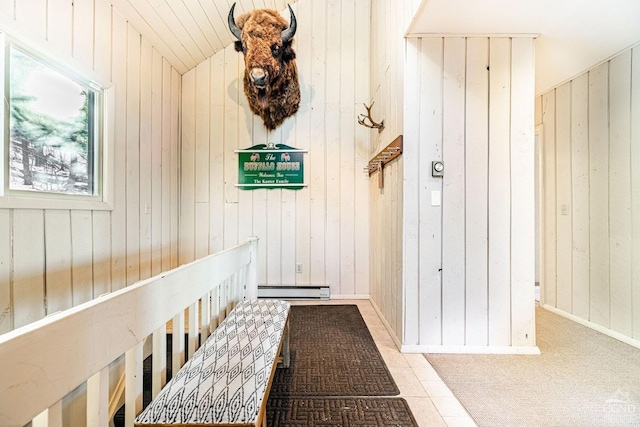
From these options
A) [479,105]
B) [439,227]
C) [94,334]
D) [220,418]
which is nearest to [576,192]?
[479,105]

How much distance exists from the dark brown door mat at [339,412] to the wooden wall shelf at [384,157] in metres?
1.72

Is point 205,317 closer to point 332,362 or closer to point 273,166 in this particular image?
point 332,362

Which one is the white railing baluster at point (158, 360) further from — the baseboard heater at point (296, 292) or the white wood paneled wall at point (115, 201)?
the baseboard heater at point (296, 292)

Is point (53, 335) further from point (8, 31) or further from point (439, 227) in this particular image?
point (439, 227)

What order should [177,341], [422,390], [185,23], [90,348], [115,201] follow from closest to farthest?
[90,348], [177,341], [422,390], [115,201], [185,23]

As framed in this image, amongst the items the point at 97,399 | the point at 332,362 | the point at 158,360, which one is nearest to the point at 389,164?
the point at 332,362

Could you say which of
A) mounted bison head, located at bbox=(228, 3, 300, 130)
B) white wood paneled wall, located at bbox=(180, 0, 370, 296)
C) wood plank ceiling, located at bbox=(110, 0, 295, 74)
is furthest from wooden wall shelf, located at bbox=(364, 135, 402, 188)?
wood plank ceiling, located at bbox=(110, 0, 295, 74)

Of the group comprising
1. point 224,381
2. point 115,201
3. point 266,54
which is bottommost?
point 224,381

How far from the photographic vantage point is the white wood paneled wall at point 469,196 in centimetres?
225

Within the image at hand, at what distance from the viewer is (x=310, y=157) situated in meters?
3.75

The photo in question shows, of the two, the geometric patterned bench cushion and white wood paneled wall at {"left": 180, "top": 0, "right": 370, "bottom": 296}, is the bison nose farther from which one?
the geometric patterned bench cushion

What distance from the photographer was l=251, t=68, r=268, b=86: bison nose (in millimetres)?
2750

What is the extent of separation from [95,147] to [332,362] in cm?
242

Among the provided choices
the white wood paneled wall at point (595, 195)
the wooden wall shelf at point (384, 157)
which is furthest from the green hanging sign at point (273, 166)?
the white wood paneled wall at point (595, 195)
